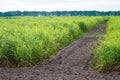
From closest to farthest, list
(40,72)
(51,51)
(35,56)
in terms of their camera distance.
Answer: (40,72) < (35,56) < (51,51)

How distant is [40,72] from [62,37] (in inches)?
257

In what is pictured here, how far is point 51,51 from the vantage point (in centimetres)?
1266

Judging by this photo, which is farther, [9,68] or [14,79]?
[9,68]

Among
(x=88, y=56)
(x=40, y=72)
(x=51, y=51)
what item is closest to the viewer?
(x=40, y=72)

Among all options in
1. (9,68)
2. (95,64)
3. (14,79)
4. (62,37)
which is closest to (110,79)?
(95,64)

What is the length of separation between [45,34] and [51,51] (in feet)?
2.07

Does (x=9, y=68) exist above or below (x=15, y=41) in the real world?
below

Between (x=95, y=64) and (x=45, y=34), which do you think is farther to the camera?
(x=45, y=34)

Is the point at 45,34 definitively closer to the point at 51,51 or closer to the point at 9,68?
the point at 51,51

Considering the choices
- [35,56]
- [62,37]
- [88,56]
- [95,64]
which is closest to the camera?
[95,64]

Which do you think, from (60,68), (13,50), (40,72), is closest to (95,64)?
(60,68)

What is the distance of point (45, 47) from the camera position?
39.8 feet

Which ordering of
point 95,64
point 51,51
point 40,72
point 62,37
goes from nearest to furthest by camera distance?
point 40,72 < point 95,64 < point 51,51 < point 62,37

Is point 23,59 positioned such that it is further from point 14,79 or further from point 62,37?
point 62,37
